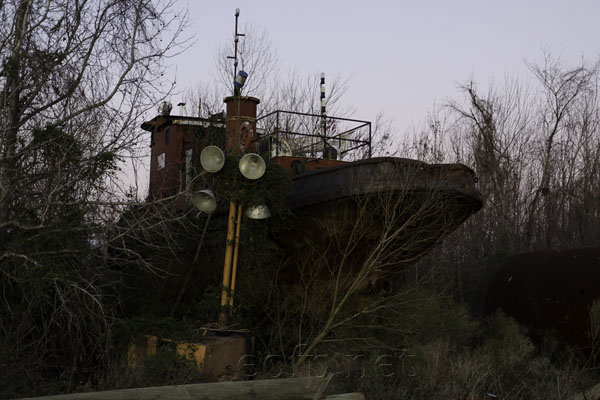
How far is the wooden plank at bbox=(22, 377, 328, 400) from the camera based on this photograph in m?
5.39

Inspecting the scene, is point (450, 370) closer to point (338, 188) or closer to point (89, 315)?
point (338, 188)

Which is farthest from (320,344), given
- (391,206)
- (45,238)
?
(45,238)

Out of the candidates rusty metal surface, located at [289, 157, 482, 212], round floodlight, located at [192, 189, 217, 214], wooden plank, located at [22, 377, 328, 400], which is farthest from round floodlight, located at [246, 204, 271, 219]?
wooden plank, located at [22, 377, 328, 400]

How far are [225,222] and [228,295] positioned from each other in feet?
5.80

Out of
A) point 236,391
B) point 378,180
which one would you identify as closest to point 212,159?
point 378,180

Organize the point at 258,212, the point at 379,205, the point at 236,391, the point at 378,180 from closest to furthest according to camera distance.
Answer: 1. the point at 236,391
2. the point at 258,212
3. the point at 378,180
4. the point at 379,205

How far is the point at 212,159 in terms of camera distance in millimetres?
8852

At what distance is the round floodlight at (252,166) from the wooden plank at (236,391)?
3670mm

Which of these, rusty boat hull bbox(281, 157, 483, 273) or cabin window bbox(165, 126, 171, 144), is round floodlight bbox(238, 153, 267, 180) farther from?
cabin window bbox(165, 126, 171, 144)

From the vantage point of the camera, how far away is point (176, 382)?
24.9 ft

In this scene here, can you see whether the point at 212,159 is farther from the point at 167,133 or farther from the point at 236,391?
the point at 167,133

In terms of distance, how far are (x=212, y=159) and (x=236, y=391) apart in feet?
12.7

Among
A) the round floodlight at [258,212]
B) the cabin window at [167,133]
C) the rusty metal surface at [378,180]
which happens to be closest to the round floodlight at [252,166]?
the round floodlight at [258,212]

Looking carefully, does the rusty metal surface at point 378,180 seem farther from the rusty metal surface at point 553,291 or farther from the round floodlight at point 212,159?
the rusty metal surface at point 553,291
